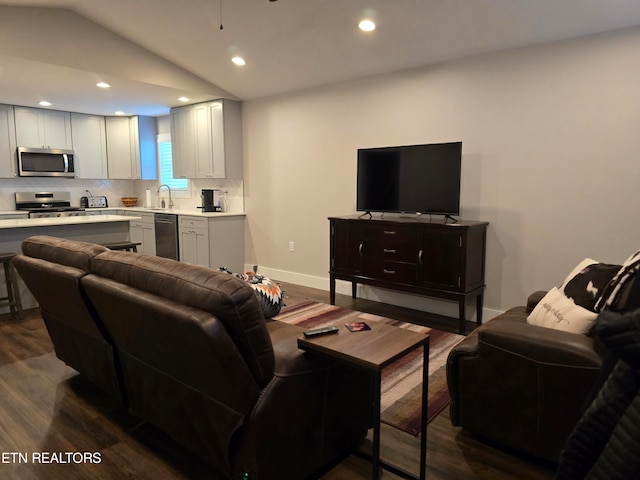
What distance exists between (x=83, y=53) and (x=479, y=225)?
445 cm

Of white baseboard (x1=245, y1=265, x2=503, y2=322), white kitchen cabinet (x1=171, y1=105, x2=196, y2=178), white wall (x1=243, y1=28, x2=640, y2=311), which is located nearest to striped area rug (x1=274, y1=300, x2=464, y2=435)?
white baseboard (x1=245, y1=265, x2=503, y2=322)

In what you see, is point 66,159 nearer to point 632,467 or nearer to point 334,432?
point 334,432

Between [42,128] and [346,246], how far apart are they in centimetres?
534

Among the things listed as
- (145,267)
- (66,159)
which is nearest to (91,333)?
(145,267)

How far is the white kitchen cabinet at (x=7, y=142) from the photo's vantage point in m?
6.24

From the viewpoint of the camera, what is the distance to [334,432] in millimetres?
1975

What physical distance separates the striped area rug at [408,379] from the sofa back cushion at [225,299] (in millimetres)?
623

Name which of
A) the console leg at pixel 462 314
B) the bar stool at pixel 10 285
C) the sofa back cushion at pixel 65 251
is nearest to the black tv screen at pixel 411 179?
the console leg at pixel 462 314

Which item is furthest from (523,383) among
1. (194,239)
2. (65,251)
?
(194,239)

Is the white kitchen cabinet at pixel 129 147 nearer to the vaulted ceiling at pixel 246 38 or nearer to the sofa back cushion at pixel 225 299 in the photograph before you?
the vaulted ceiling at pixel 246 38

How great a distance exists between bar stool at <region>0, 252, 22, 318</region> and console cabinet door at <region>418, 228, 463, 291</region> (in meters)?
3.83

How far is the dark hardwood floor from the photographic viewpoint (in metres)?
1.99

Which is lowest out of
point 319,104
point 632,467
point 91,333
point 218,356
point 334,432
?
point 334,432

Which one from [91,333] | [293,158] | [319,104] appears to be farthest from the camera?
[293,158]
